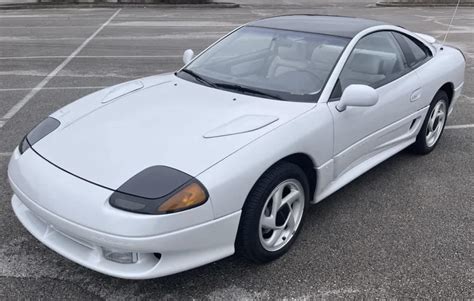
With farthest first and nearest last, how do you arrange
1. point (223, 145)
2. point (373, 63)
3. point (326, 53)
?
point (373, 63) < point (326, 53) < point (223, 145)

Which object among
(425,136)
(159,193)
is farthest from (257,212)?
(425,136)

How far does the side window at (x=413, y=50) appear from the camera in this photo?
430 centimetres

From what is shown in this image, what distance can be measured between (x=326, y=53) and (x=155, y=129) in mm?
1486

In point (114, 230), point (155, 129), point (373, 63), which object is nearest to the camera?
point (114, 230)

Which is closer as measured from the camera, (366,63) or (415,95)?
(366,63)

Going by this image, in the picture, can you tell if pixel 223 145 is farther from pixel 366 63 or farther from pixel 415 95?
pixel 415 95

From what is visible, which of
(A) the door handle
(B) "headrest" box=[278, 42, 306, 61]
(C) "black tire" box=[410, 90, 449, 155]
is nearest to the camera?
(B) "headrest" box=[278, 42, 306, 61]

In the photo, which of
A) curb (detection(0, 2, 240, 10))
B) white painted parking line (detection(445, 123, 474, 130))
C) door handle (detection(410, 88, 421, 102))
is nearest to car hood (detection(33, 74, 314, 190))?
door handle (detection(410, 88, 421, 102))

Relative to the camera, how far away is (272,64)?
3699 millimetres

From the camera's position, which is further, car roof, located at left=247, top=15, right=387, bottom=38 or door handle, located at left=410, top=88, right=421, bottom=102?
door handle, located at left=410, top=88, right=421, bottom=102

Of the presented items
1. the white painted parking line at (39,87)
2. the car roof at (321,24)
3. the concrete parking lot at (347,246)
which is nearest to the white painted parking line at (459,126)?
the concrete parking lot at (347,246)

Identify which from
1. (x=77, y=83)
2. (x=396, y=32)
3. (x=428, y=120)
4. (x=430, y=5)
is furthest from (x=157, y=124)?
(x=430, y=5)

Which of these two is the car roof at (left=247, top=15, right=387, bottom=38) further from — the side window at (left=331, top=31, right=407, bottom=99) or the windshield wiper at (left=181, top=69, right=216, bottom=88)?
the windshield wiper at (left=181, top=69, right=216, bottom=88)

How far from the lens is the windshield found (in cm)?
344
